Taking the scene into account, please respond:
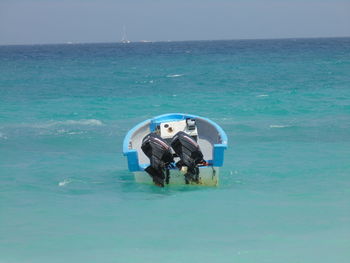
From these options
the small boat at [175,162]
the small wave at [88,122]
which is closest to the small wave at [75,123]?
the small wave at [88,122]

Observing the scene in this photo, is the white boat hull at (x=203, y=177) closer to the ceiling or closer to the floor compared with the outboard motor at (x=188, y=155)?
closer to the floor

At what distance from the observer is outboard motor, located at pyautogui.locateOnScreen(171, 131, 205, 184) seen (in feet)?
40.7

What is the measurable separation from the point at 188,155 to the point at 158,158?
24.8 inches

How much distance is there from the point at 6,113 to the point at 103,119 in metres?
4.89

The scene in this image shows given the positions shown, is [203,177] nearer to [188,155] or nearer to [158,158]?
[188,155]

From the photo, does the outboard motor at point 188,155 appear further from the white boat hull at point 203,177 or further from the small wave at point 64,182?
the small wave at point 64,182

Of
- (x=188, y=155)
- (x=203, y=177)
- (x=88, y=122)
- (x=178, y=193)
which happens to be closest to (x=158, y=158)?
(x=188, y=155)

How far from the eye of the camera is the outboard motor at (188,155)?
12.4 m

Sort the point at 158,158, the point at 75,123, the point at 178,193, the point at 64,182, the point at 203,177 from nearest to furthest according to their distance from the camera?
the point at 158,158
the point at 178,193
the point at 203,177
the point at 64,182
the point at 75,123

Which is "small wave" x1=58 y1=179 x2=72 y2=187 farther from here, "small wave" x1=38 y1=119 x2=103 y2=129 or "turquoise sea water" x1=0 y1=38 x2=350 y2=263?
"small wave" x1=38 y1=119 x2=103 y2=129

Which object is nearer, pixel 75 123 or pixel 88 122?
pixel 75 123

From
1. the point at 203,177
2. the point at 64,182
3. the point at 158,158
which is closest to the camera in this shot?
the point at 158,158

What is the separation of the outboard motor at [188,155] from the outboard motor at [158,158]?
22 cm

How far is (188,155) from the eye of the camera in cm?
1241
